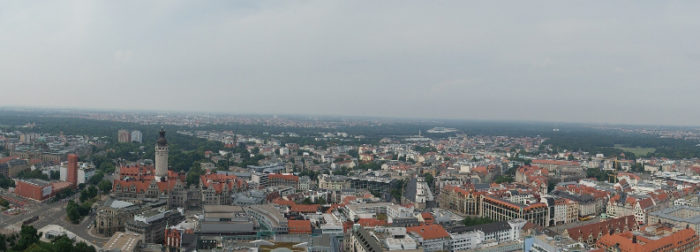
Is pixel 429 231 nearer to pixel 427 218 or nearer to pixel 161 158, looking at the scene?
pixel 427 218

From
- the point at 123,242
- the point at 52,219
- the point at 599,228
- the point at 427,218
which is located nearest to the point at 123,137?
the point at 52,219

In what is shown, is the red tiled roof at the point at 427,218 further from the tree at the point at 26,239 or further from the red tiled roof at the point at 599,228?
the tree at the point at 26,239

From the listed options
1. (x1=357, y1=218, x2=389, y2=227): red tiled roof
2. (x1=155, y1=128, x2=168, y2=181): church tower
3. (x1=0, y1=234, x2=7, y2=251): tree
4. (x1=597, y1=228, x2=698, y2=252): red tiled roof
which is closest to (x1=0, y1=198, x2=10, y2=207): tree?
(x1=155, y1=128, x2=168, y2=181): church tower

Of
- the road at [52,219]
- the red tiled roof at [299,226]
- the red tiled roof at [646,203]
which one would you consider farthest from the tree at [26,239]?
the red tiled roof at [646,203]

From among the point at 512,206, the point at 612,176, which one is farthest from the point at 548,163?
the point at 512,206

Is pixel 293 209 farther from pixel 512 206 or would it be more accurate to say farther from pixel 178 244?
pixel 512 206

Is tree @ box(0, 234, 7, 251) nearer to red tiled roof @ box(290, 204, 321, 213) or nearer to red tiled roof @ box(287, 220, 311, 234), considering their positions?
red tiled roof @ box(287, 220, 311, 234)
